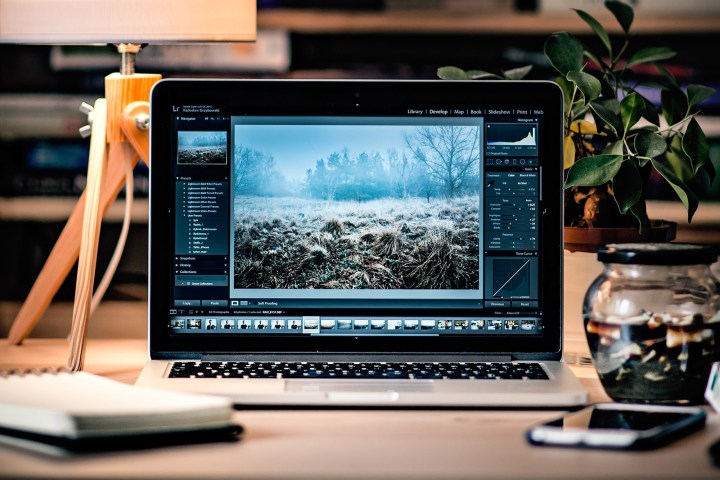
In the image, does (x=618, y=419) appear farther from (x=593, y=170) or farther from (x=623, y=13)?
(x=623, y=13)

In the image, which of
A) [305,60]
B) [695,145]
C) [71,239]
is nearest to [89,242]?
[71,239]

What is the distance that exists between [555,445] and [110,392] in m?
0.38

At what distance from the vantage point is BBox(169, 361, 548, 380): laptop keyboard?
38.0 inches

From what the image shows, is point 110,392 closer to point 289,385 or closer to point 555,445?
point 289,385

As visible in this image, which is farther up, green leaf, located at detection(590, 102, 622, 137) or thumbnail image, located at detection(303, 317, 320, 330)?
green leaf, located at detection(590, 102, 622, 137)

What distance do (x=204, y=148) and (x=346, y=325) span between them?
247 millimetres

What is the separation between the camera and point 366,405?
909 millimetres

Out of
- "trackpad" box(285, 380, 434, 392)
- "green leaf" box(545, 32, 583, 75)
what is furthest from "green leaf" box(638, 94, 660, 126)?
"trackpad" box(285, 380, 434, 392)

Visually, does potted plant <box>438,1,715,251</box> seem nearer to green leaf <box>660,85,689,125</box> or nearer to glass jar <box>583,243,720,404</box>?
green leaf <box>660,85,689,125</box>

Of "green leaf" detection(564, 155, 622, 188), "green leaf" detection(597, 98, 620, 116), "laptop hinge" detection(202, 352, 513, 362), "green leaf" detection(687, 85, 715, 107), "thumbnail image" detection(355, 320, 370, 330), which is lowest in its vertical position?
"laptop hinge" detection(202, 352, 513, 362)

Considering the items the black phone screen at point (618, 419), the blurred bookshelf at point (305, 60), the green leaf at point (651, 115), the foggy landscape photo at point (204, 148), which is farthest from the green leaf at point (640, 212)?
the blurred bookshelf at point (305, 60)

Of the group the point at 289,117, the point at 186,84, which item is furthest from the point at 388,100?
the point at 186,84

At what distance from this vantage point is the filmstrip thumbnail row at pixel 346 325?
1.04 m

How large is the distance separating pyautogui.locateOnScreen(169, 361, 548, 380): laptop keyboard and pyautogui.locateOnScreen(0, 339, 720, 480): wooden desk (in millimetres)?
71
